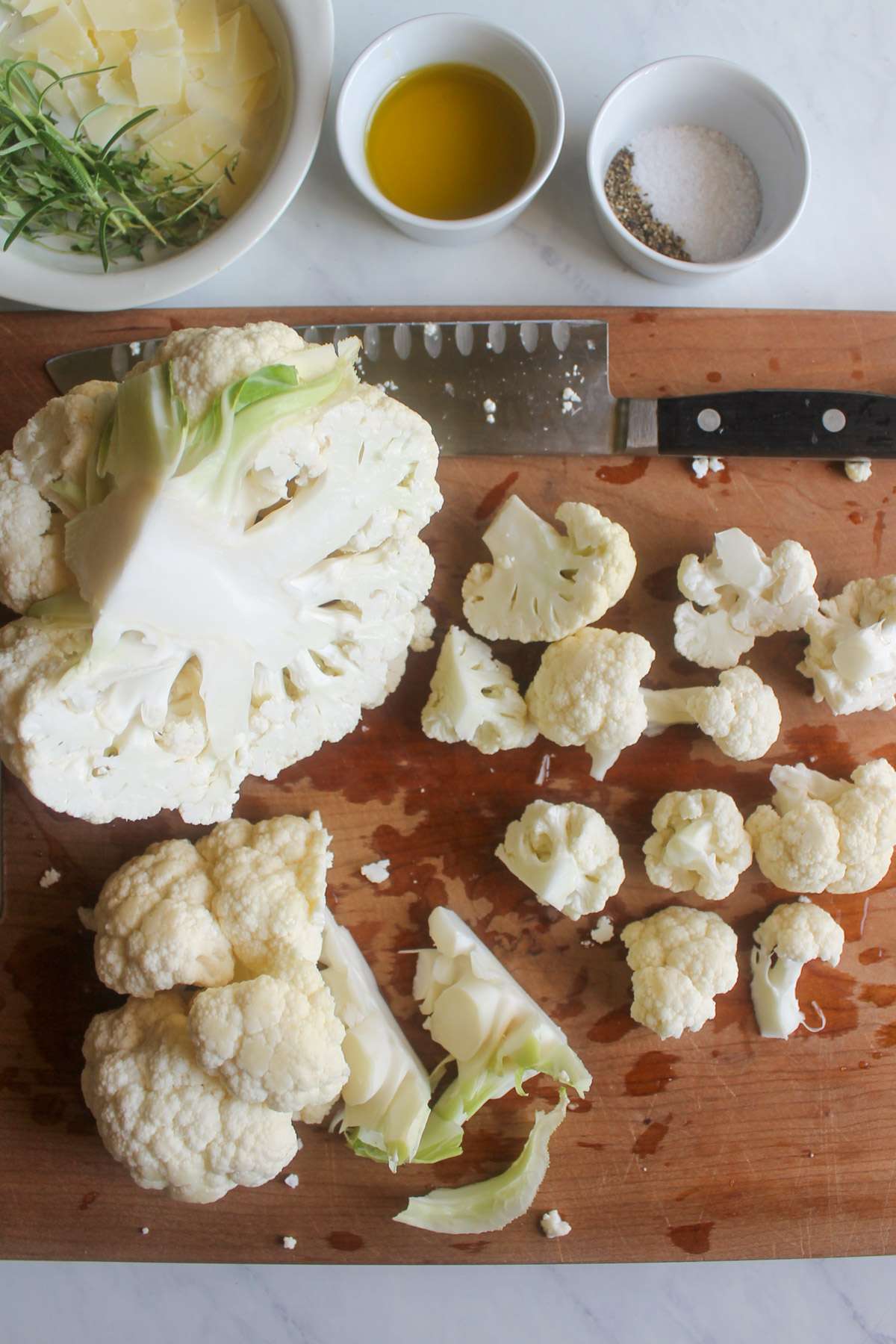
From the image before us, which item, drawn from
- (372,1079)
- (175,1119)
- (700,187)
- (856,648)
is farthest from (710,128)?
(175,1119)

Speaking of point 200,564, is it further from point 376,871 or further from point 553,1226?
point 553,1226

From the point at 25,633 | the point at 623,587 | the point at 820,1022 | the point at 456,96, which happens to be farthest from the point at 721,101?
the point at 820,1022

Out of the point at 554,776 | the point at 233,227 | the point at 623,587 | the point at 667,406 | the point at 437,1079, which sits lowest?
the point at 437,1079

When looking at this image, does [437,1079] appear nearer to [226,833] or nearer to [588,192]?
[226,833]

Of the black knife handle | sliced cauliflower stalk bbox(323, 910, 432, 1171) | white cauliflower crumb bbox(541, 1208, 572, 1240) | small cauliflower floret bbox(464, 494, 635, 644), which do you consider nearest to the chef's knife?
the black knife handle

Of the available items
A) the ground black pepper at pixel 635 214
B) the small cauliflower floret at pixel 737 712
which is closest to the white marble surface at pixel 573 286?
the ground black pepper at pixel 635 214

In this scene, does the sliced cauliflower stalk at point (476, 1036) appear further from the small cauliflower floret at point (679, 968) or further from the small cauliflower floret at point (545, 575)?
the small cauliflower floret at point (545, 575)
